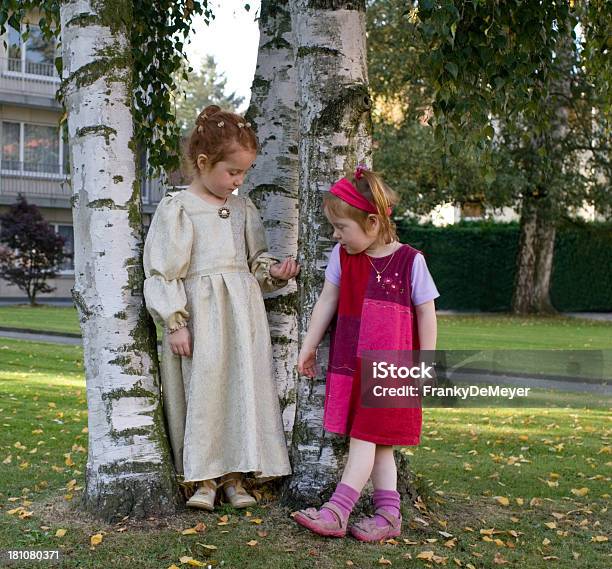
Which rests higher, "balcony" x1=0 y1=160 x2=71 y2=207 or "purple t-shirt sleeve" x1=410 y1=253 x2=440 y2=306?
"balcony" x1=0 y1=160 x2=71 y2=207

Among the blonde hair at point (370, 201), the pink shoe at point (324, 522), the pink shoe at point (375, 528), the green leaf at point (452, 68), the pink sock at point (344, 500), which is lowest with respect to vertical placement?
the pink shoe at point (375, 528)

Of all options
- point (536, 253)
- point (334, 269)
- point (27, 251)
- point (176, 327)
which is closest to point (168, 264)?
point (176, 327)

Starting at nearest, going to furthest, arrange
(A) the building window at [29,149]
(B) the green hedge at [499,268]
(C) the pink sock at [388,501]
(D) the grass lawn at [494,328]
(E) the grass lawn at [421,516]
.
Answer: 1. (E) the grass lawn at [421,516]
2. (C) the pink sock at [388,501]
3. (D) the grass lawn at [494,328]
4. (B) the green hedge at [499,268]
5. (A) the building window at [29,149]

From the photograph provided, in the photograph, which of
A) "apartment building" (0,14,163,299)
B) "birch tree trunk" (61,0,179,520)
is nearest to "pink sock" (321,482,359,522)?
"birch tree trunk" (61,0,179,520)

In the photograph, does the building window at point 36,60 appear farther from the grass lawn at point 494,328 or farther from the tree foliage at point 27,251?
the grass lawn at point 494,328

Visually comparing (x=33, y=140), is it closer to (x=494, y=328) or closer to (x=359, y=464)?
(x=494, y=328)

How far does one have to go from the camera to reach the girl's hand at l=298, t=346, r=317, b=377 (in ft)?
12.7

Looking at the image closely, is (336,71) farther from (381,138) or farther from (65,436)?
(381,138)

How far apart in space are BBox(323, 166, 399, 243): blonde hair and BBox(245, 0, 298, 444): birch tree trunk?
0.89m

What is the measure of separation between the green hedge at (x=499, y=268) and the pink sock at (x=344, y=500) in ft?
76.2

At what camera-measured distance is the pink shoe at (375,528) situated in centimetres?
374

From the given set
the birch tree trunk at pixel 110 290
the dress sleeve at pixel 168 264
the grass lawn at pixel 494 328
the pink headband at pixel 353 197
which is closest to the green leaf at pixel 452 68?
the pink headband at pixel 353 197

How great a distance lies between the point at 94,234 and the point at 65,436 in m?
3.26

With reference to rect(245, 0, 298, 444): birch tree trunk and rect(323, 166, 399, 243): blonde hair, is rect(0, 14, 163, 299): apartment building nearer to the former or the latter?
rect(245, 0, 298, 444): birch tree trunk
